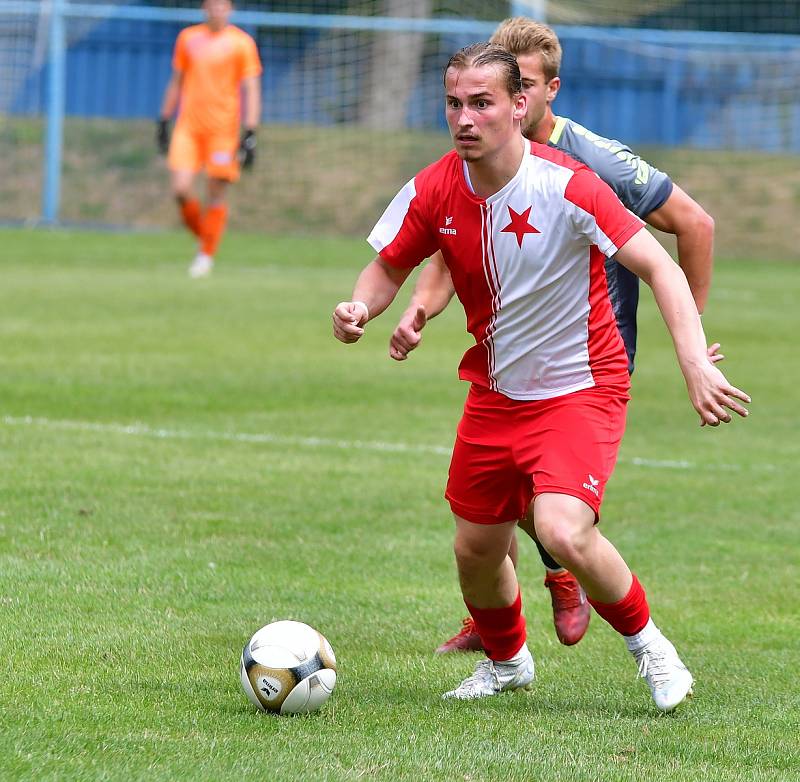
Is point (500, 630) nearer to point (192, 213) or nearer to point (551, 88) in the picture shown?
point (551, 88)

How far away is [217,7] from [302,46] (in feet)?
33.1

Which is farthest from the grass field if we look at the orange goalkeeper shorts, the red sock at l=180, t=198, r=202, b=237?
the orange goalkeeper shorts

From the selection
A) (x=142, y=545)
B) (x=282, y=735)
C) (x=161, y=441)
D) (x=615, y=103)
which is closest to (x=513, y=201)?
(x=282, y=735)

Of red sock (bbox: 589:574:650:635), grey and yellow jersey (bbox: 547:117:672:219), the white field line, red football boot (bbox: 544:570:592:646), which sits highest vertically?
grey and yellow jersey (bbox: 547:117:672:219)

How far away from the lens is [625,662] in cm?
530

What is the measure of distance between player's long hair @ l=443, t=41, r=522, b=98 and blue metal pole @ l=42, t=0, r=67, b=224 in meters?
20.2

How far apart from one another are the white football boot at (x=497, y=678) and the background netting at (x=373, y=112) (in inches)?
820

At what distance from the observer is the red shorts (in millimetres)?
4531

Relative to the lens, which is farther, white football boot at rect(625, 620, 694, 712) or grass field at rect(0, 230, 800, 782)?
white football boot at rect(625, 620, 694, 712)

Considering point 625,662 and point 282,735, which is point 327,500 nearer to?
point 625,662

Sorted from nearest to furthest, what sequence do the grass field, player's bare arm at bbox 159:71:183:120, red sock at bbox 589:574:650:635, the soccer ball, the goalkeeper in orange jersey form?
the grass field, the soccer ball, red sock at bbox 589:574:650:635, player's bare arm at bbox 159:71:183:120, the goalkeeper in orange jersey

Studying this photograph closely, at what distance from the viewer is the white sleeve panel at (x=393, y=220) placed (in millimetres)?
4805

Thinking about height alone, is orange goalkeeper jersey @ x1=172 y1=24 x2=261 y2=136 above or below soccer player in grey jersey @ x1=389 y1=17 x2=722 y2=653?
below

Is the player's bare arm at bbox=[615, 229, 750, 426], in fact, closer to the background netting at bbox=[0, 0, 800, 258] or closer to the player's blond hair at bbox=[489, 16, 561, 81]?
the player's blond hair at bbox=[489, 16, 561, 81]
